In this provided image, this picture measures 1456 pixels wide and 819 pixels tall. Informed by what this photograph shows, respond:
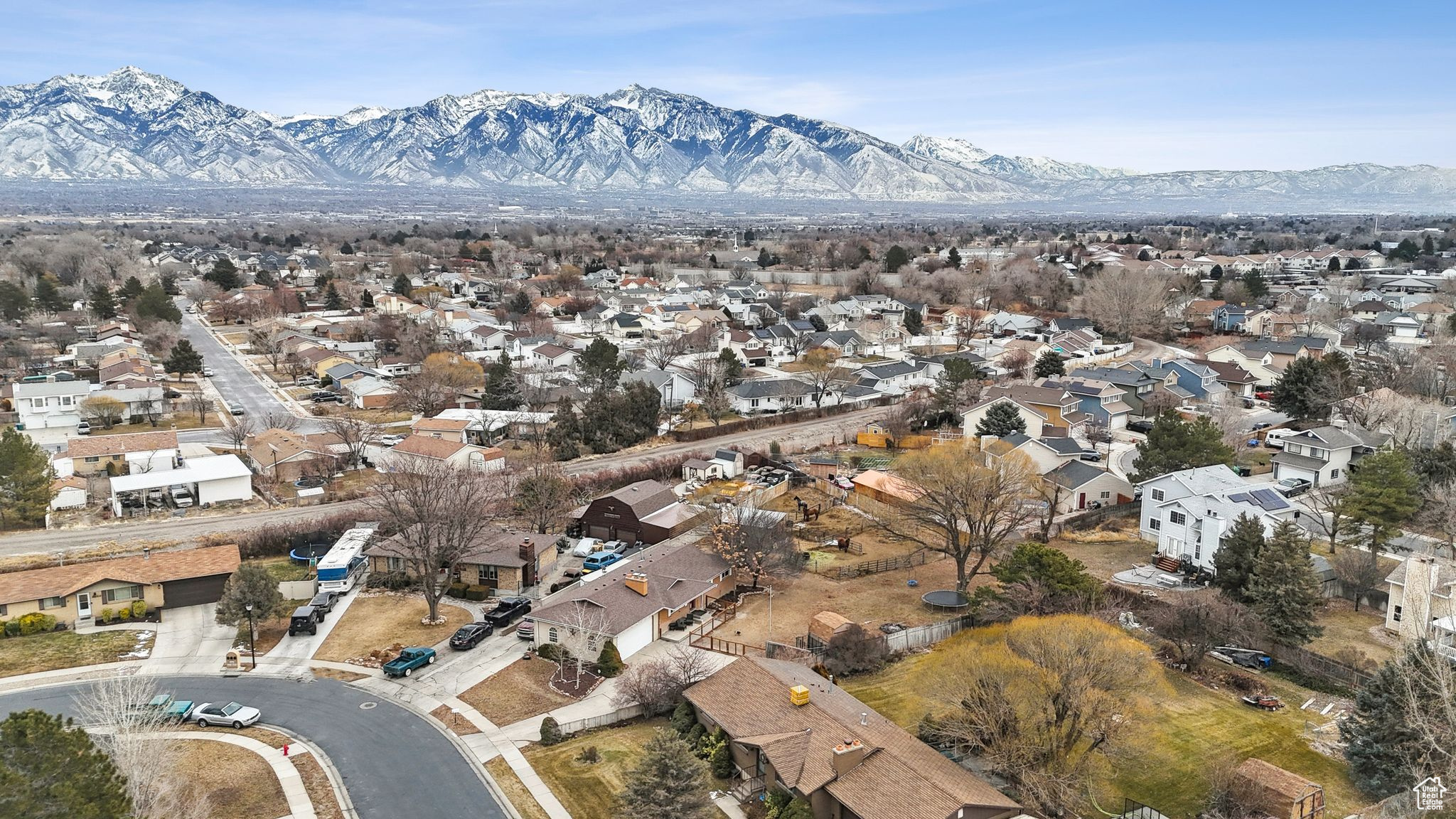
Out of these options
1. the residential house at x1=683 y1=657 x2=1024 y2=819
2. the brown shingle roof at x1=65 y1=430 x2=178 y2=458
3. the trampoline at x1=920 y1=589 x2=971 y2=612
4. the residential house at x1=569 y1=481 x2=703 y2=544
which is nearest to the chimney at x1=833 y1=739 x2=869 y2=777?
the residential house at x1=683 y1=657 x2=1024 y2=819

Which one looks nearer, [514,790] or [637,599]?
[514,790]

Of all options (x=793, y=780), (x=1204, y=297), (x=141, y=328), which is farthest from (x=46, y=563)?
(x=1204, y=297)

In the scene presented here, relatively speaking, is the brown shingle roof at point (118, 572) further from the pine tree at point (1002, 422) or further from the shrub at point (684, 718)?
the pine tree at point (1002, 422)

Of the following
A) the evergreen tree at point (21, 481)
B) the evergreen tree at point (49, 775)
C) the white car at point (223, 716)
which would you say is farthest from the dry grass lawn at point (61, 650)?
the evergreen tree at point (49, 775)

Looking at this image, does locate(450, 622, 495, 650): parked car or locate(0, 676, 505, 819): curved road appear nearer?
locate(0, 676, 505, 819): curved road

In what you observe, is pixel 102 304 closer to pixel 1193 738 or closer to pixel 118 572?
pixel 118 572

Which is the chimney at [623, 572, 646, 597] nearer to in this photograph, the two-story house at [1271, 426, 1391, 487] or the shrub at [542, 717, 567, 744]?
the shrub at [542, 717, 567, 744]

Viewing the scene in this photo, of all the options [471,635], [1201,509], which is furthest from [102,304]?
[1201,509]
